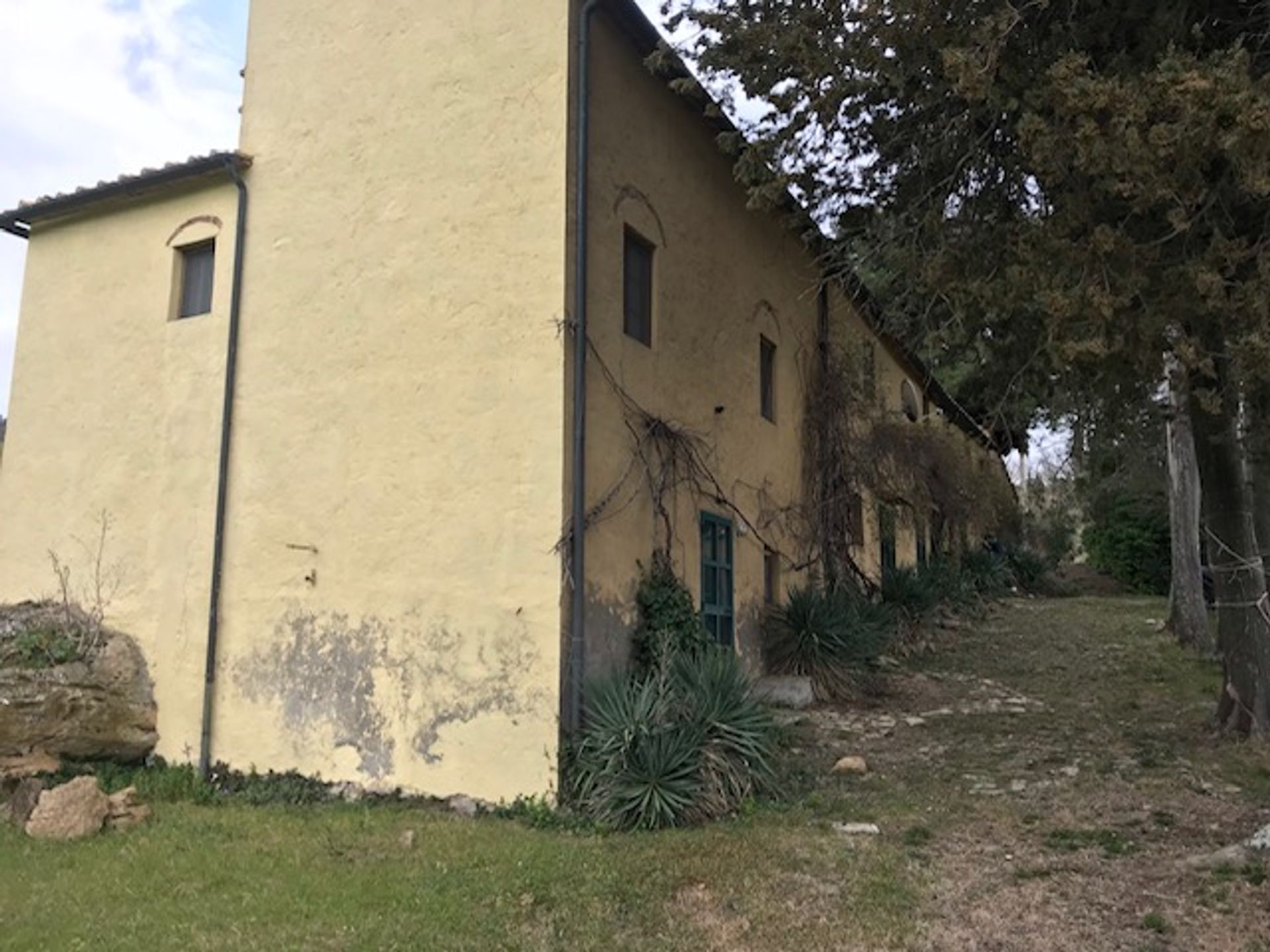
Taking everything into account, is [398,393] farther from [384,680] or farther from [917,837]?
[917,837]

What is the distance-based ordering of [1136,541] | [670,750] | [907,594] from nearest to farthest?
1. [670,750]
2. [907,594]
3. [1136,541]

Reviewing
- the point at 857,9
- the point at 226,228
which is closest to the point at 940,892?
the point at 857,9

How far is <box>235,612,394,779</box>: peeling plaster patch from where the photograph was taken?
888cm

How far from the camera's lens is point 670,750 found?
763cm

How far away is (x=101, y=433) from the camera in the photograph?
11164mm

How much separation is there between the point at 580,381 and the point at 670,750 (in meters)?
3.07

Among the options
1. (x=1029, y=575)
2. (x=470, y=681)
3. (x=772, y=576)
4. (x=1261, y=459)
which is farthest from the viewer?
(x=1029, y=575)

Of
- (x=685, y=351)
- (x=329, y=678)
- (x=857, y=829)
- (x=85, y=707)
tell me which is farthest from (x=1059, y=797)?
(x=85, y=707)

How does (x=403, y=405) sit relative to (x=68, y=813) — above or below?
above

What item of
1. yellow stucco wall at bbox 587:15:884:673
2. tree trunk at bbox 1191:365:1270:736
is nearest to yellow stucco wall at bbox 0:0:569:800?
yellow stucco wall at bbox 587:15:884:673

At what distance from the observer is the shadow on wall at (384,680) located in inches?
326

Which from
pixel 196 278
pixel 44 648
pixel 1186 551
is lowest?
pixel 44 648

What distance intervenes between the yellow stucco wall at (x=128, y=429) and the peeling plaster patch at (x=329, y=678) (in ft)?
3.26

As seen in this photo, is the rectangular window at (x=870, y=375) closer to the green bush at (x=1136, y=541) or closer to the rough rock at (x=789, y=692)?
the rough rock at (x=789, y=692)
